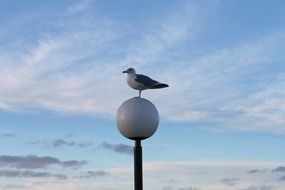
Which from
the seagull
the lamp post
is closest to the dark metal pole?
the lamp post

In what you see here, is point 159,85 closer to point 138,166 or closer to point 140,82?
point 140,82

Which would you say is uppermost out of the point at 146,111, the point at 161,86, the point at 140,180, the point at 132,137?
the point at 161,86

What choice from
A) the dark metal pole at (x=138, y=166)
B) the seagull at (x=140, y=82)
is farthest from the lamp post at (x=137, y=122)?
the seagull at (x=140, y=82)

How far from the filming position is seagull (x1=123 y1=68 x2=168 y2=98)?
26.2 feet

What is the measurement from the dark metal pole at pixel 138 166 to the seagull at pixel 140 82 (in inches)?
46.8

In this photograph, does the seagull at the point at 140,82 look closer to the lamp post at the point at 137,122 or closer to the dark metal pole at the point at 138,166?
the lamp post at the point at 137,122

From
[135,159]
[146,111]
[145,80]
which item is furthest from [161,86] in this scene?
[135,159]

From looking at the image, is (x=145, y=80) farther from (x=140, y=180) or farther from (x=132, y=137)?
(x=140, y=180)

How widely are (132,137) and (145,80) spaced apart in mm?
1312

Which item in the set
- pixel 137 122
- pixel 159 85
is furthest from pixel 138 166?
Result: pixel 159 85

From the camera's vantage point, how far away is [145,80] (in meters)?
8.06

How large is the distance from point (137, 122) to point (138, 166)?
91 cm

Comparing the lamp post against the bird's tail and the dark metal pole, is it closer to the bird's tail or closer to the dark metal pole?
the dark metal pole

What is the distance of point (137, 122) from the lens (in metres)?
7.29
